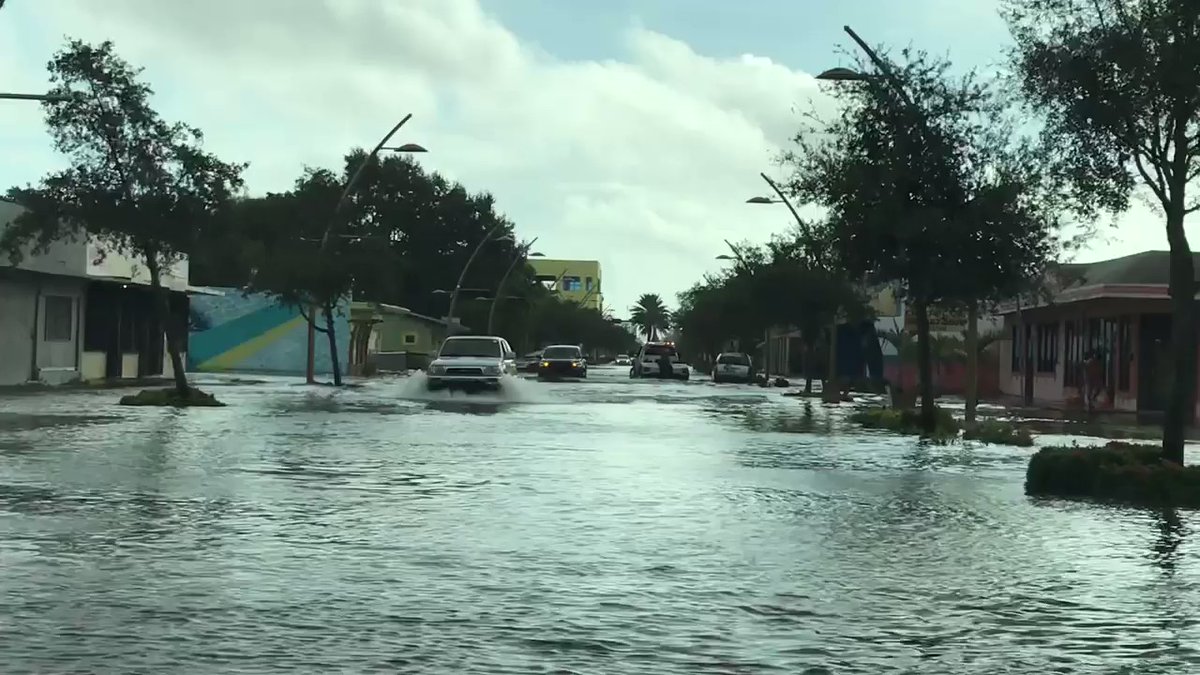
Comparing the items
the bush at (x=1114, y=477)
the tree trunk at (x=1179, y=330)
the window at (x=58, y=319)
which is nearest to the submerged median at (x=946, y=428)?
the bush at (x=1114, y=477)

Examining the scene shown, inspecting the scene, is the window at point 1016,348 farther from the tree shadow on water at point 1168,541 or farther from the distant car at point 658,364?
the tree shadow on water at point 1168,541

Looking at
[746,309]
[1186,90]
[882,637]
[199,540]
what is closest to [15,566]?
[199,540]

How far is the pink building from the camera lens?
141 feet

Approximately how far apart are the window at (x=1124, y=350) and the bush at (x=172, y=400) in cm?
2410

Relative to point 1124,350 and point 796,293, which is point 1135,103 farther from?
point 796,293

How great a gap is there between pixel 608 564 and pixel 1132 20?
9.88 meters

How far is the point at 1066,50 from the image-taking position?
57.7 ft

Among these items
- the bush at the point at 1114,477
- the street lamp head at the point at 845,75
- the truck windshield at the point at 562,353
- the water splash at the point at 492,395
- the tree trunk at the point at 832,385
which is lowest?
the bush at the point at 1114,477

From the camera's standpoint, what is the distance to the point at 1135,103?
17.1 m

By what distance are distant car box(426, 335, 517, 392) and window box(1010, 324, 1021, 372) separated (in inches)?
907

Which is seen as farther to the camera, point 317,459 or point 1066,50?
point 317,459

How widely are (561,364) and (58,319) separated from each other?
26914 mm

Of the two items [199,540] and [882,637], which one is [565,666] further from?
[199,540]

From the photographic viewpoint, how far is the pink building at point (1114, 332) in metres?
42.9
